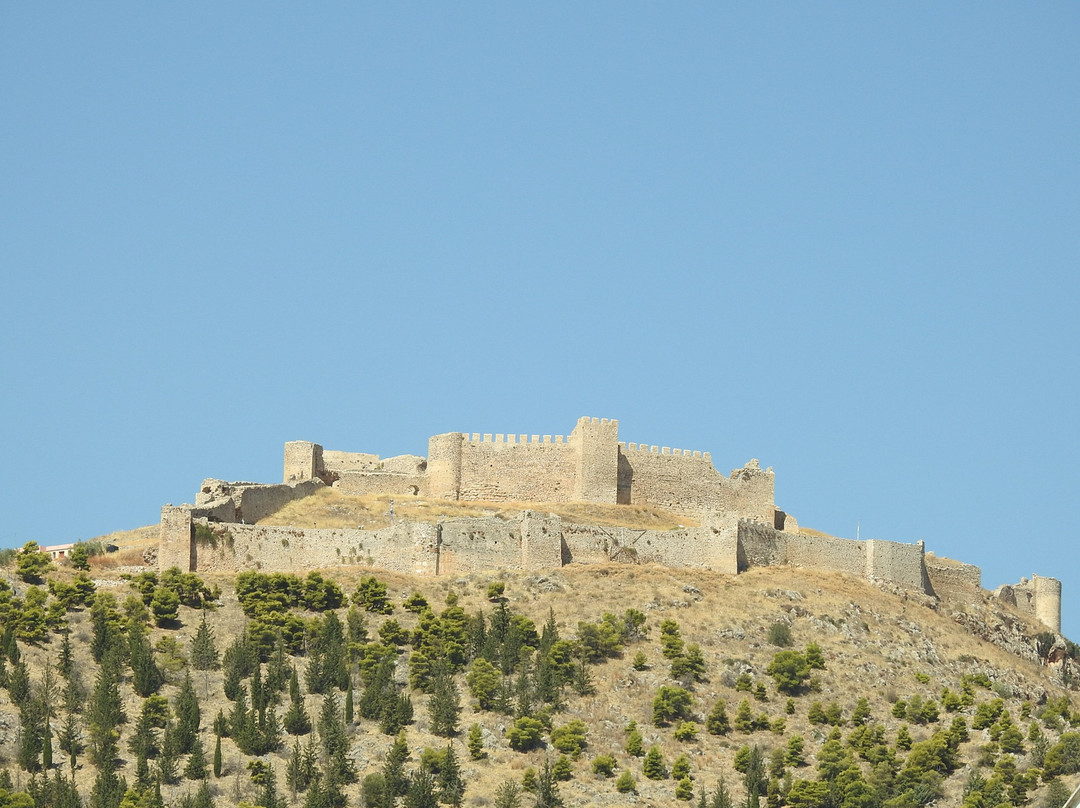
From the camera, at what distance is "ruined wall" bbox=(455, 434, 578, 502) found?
270 ft

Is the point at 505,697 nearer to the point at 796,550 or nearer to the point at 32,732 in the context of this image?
the point at 32,732

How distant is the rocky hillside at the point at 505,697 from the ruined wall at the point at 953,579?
697 cm

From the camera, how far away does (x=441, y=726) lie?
62469 millimetres

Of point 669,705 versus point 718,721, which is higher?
point 669,705

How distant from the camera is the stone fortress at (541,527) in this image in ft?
233

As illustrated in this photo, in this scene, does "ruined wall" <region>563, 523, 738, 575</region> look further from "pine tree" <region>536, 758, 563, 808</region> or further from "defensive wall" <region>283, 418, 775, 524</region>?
"pine tree" <region>536, 758, 563, 808</region>

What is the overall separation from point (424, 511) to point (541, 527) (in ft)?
23.7

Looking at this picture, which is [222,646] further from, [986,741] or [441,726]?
[986,741]

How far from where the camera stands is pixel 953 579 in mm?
81375

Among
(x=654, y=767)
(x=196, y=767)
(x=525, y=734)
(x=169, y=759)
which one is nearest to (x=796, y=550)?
(x=654, y=767)

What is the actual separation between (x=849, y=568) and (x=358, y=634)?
64.2ft

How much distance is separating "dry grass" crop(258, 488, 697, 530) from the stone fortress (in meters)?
0.65

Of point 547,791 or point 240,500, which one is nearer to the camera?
point 547,791

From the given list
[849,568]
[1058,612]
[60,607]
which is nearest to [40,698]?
[60,607]
